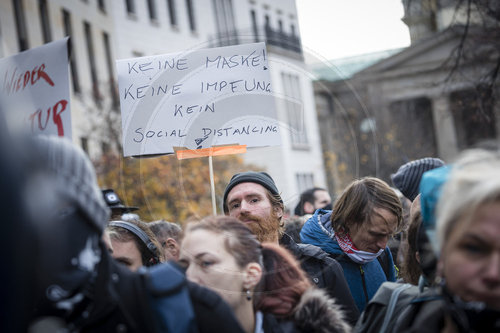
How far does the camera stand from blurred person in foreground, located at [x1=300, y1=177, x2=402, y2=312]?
3.87m

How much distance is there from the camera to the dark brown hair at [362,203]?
3869 millimetres

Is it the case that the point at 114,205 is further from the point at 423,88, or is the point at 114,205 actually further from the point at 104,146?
the point at 104,146

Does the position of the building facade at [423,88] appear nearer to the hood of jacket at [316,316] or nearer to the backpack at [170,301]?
the hood of jacket at [316,316]

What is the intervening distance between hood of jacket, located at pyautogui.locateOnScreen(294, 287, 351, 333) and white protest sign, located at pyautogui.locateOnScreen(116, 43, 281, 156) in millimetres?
1093

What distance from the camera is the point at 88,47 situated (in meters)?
25.3

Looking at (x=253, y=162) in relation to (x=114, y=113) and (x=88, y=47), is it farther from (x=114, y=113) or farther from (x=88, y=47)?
(x=88, y=47)

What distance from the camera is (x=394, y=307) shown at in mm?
2734

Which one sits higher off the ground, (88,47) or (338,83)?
(88,47)

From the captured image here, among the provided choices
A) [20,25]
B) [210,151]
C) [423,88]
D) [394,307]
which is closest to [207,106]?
[210,151]

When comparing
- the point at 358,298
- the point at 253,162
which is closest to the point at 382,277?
the point at 358,298

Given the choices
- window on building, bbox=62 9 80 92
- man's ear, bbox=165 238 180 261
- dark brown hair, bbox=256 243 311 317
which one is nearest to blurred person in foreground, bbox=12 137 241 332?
dark brown hair, bbox=256 243 311 317

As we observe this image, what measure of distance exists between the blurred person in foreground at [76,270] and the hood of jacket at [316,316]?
2.18 feet

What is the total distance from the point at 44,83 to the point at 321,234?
1.84 metres

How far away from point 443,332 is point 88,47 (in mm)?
24441
